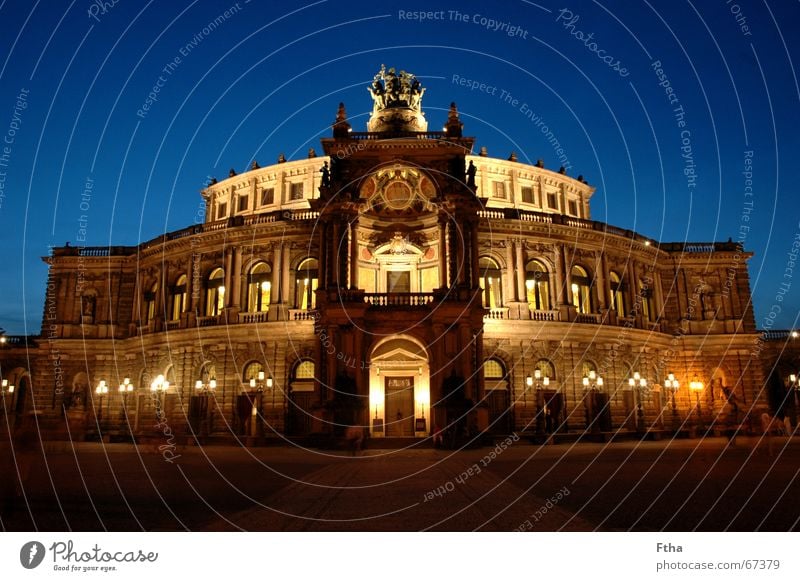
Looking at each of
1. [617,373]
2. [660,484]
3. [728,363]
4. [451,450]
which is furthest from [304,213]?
[728,363]

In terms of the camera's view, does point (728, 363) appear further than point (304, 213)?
Yes

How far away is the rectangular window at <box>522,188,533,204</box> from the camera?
55250 mm

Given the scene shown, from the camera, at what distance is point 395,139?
1531 inches

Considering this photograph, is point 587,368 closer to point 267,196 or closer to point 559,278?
point 559,278

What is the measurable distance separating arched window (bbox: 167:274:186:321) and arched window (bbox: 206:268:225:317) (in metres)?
2.37

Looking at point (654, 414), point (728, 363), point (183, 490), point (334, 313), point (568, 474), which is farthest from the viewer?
point (728, 363)

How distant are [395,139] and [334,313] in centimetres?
1285

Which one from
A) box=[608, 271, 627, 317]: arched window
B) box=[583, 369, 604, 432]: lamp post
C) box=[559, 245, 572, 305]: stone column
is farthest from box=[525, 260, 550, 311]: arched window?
box=[583, 369, 604, 432]: lamp post

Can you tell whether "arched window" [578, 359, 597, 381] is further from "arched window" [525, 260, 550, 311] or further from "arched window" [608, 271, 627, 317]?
"arched window" [608, 271, 627, 317]

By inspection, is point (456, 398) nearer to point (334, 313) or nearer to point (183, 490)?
point (334, 313)

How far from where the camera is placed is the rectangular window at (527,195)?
55.2 meters

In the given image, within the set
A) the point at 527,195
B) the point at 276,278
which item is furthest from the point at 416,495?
the point at 527,195

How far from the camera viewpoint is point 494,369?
39562 millimetres

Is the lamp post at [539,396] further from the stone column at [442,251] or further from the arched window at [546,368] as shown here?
the stone column at [442,251]
